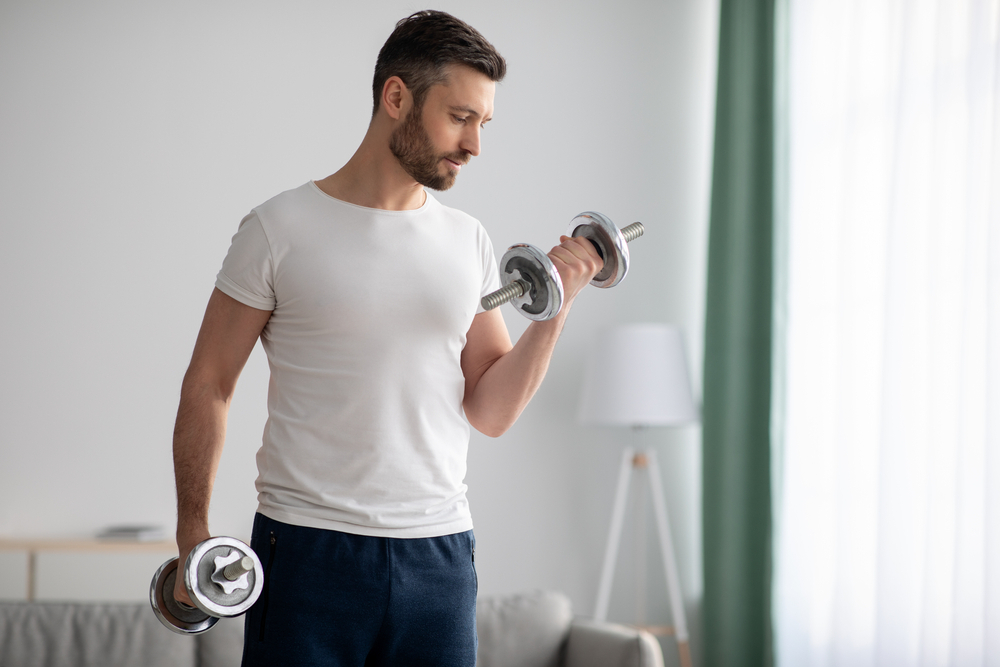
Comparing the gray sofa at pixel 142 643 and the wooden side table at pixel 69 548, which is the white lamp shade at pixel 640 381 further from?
the wooden side table at pixel 69 548

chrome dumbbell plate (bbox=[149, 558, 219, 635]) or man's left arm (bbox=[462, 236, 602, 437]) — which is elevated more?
man's left arm (bbox=[462, 236, 602, 437])

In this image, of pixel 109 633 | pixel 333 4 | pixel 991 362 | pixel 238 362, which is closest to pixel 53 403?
pixel 109 633

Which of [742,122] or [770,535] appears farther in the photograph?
[742,122]

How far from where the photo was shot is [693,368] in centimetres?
374

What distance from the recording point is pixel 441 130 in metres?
1.29

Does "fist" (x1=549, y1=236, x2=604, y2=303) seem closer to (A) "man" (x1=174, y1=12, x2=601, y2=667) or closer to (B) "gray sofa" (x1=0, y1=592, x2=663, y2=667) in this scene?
(A) "man" (x1=174, y1=12, x2=601, y2=667)

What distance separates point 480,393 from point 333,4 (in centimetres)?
256

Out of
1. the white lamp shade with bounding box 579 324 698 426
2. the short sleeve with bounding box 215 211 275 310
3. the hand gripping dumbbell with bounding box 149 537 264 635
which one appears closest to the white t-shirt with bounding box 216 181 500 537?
the short sleeve with bounding box 215 211 275 310

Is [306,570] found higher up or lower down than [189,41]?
lower down

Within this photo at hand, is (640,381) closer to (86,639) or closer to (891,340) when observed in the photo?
(891,340)

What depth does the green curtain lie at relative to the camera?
3.15m

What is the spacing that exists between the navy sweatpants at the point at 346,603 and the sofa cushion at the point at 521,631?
1214 mm

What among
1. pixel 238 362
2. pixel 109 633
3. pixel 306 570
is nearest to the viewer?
pixel 306 570

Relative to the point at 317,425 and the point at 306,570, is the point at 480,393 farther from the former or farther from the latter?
the point at 306,570
